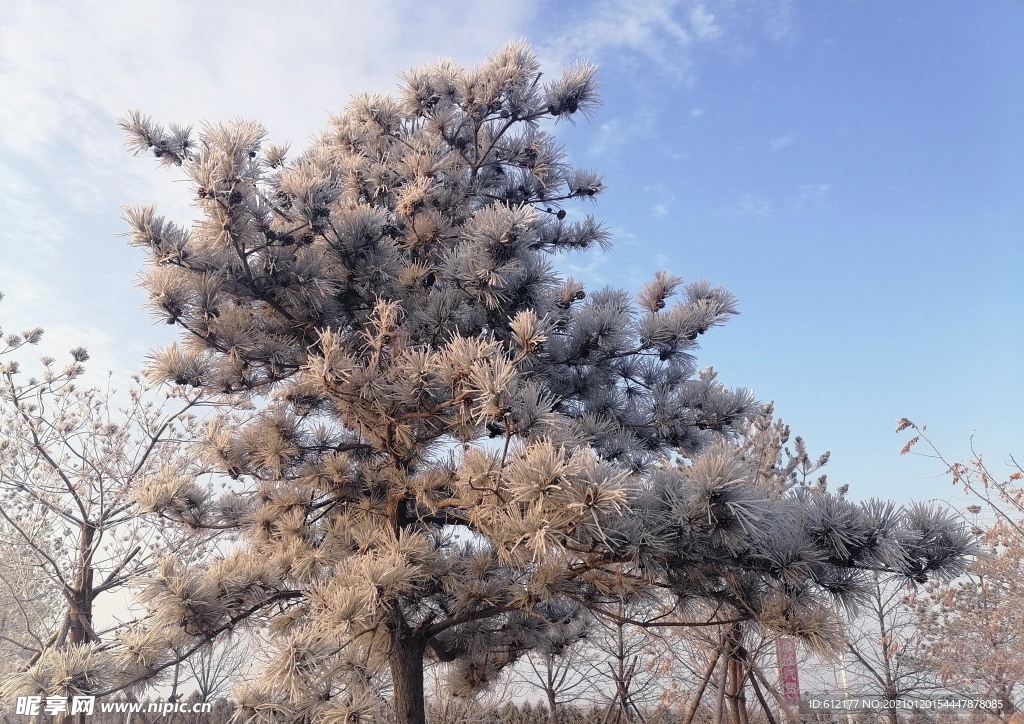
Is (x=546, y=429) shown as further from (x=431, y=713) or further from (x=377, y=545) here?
(x=431, y=713)

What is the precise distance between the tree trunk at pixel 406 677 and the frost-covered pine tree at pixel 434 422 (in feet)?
0.04

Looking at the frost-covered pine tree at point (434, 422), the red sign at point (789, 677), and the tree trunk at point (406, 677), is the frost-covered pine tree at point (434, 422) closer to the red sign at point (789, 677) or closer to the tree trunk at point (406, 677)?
the tree trunk at point (406, 677)

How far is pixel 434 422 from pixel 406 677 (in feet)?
4.45

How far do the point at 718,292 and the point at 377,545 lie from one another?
2.46 m

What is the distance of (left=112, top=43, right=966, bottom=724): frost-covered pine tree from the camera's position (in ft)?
8.09

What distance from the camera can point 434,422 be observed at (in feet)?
11.6

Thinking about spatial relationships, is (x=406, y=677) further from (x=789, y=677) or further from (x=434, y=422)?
(x=789, y=677)

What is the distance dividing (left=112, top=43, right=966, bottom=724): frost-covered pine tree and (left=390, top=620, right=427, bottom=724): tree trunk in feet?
0.04

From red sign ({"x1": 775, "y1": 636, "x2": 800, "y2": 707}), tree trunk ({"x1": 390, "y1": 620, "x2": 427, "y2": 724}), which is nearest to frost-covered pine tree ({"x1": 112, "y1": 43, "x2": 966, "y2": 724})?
tree trunk ({"x1": 390, "y1": 620, "x2": 427, "y2": 724})

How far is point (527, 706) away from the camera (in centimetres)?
895

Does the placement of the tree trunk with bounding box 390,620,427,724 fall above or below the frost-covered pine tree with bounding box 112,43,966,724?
below

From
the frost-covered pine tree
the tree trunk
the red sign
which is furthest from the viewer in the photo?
the red sign

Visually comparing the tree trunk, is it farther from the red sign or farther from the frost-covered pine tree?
the red sign

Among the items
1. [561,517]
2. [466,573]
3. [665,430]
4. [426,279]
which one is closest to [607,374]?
[665,430]
